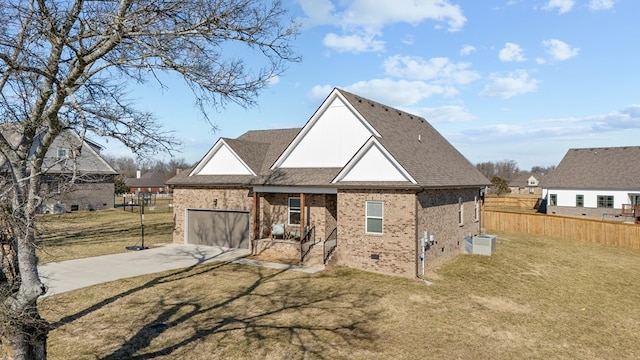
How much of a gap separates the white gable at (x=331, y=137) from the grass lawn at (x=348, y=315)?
5.45 metres

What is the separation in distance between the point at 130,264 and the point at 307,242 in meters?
7.71

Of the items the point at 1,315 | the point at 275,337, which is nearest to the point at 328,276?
the point at 275,337

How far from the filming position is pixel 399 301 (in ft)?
39.6

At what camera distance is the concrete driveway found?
1393 centimetres

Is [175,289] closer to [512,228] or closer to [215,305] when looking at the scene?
[215,305]

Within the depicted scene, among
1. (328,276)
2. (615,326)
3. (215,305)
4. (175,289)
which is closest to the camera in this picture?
(615,326)

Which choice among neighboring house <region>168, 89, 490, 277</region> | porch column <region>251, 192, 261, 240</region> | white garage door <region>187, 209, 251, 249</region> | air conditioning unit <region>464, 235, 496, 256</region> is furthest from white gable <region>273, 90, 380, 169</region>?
air conditioning unit <region>464, 235, 496, 256</region>

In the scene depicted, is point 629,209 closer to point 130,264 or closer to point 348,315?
point 348,315

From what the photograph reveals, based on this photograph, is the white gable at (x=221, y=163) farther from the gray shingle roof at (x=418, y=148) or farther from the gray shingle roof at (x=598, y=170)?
the gray shingle roof at (x=598, y=170)

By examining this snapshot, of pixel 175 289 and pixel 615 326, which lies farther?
pixel 175 289

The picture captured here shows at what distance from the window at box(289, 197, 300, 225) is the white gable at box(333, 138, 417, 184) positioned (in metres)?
3.49

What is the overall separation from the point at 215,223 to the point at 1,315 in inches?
638

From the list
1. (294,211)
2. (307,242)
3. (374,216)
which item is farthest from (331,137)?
(307,242)

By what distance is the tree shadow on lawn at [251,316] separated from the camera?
8688 mm
